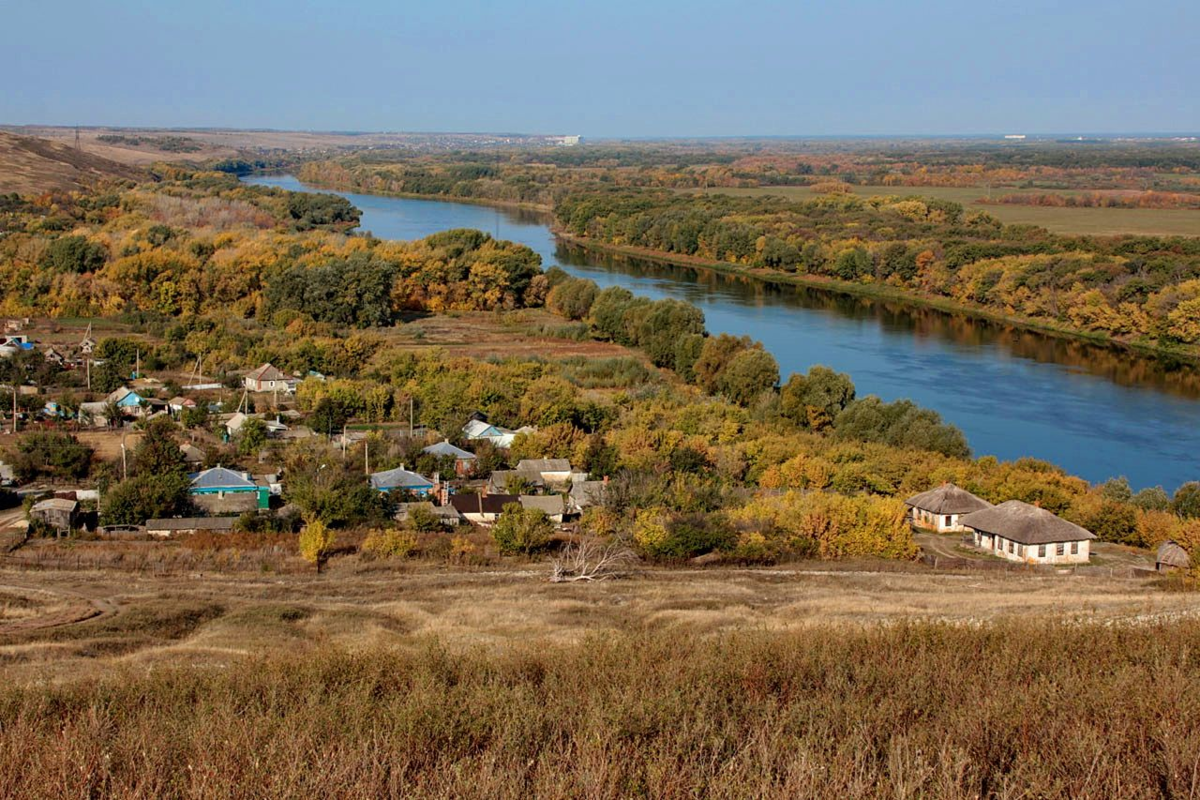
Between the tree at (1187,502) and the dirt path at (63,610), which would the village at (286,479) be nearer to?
the tree at (1187,502)

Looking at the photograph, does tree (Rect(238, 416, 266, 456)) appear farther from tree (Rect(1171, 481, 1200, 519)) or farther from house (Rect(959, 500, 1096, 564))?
tree (Rect(1171, 481, 1200, 519))

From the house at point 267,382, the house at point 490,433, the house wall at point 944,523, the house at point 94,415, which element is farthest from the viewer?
the house at point 267,382

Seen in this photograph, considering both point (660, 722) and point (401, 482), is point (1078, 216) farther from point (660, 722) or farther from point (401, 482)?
point (660, 722)

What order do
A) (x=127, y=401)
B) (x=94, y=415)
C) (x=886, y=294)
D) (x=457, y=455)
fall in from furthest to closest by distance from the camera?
(x=886, y=294)
(x=127, y=401)
(x=94, y=415)
(x=457, y=455)

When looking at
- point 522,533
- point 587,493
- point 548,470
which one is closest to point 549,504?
point 587,493

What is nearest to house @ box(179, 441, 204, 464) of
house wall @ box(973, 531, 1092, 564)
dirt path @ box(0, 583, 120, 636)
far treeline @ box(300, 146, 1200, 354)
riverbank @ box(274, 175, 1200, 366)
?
dirt path @ box(0, 583, 120, 636)

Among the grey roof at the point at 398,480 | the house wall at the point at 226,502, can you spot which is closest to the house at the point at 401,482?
the grey roof at the point at 398,480

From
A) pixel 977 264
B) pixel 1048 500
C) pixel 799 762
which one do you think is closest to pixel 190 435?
pixel 1048 500

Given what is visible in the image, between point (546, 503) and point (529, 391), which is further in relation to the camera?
point (529, 391)

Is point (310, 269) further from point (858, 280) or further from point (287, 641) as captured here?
point (287, 641)
